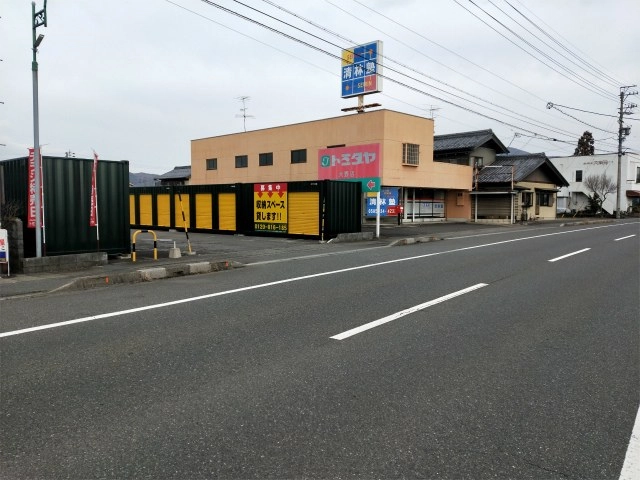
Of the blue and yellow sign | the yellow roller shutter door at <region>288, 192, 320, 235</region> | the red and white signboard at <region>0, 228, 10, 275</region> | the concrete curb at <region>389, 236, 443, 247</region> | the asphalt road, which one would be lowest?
the asphalt road

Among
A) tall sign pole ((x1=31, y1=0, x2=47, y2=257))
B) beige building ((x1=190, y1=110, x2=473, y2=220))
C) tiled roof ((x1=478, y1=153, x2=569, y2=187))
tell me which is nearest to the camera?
tall sign pole ((x1=31, y1=0, x2=47, y2=257))

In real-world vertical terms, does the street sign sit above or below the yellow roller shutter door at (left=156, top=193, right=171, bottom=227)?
above

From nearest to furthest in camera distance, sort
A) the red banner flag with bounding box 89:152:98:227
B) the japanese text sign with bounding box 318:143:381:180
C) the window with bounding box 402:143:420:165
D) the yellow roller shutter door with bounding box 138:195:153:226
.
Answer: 1. the red banner flag with bounding box 89:152:98:227
2. the yellow roller shutter door with bounding box 138:195:153:226
3. the japanese text sign with bounding box 318:143:381:180
4. the window with bounding box 402:143:420:165

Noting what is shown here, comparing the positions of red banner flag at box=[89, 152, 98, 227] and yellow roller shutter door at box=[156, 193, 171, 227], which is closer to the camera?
red banner flag at box=[89, 152, 98, 227]

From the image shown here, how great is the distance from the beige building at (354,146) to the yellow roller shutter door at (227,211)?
9.48 meters

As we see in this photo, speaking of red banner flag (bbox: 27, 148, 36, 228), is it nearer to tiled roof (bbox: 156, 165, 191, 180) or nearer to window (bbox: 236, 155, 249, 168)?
window (bbox: 236, 155, 249, 168)

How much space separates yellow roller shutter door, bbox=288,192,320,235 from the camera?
63.3 feet

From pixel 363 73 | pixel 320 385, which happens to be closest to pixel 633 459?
pixel 320 385

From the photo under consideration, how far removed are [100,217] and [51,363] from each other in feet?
28.4

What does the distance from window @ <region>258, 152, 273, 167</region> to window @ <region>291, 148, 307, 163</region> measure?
2.23 metres

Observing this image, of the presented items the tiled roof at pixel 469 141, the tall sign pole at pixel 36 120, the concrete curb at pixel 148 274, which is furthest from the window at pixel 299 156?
the tall sign pole at pixel 36 120

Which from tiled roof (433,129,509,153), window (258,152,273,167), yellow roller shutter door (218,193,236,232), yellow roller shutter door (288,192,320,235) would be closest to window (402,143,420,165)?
tiled roof (433,129,509,153)

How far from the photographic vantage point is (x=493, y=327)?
19.7 ft

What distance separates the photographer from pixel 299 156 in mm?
33812
